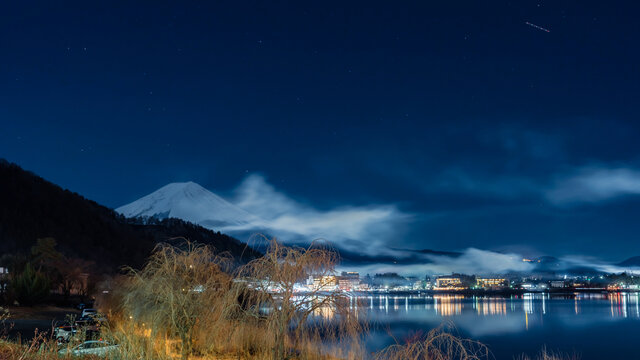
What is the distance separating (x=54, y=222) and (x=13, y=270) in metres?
66.5

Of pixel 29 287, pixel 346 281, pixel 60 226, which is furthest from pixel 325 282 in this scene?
pixel 60 226

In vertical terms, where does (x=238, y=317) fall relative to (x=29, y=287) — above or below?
below

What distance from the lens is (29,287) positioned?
43938 mm

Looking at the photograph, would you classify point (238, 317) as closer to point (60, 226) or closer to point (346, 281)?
point (346, 281)

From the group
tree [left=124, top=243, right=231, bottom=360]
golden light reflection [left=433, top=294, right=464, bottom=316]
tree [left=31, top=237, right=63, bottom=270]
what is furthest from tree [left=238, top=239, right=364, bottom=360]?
golden light reflection [left=433, top=294, right=464, bottom=316]

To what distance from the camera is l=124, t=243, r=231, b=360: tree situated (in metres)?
13.9

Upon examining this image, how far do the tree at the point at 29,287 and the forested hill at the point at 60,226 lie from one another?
50.1 m

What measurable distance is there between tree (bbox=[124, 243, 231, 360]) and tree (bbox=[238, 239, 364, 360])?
6.08 ft

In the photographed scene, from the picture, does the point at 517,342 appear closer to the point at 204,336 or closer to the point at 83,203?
the point at 204,336

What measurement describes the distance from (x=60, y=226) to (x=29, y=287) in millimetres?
76225

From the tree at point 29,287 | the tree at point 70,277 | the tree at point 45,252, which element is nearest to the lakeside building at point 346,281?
the tree at point 29,287

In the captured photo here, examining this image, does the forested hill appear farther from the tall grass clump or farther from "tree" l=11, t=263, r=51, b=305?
the tall grass clump

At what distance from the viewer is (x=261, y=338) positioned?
49.1 feet

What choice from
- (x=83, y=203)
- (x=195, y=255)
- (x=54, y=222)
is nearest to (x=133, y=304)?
(x=195, y=255)
